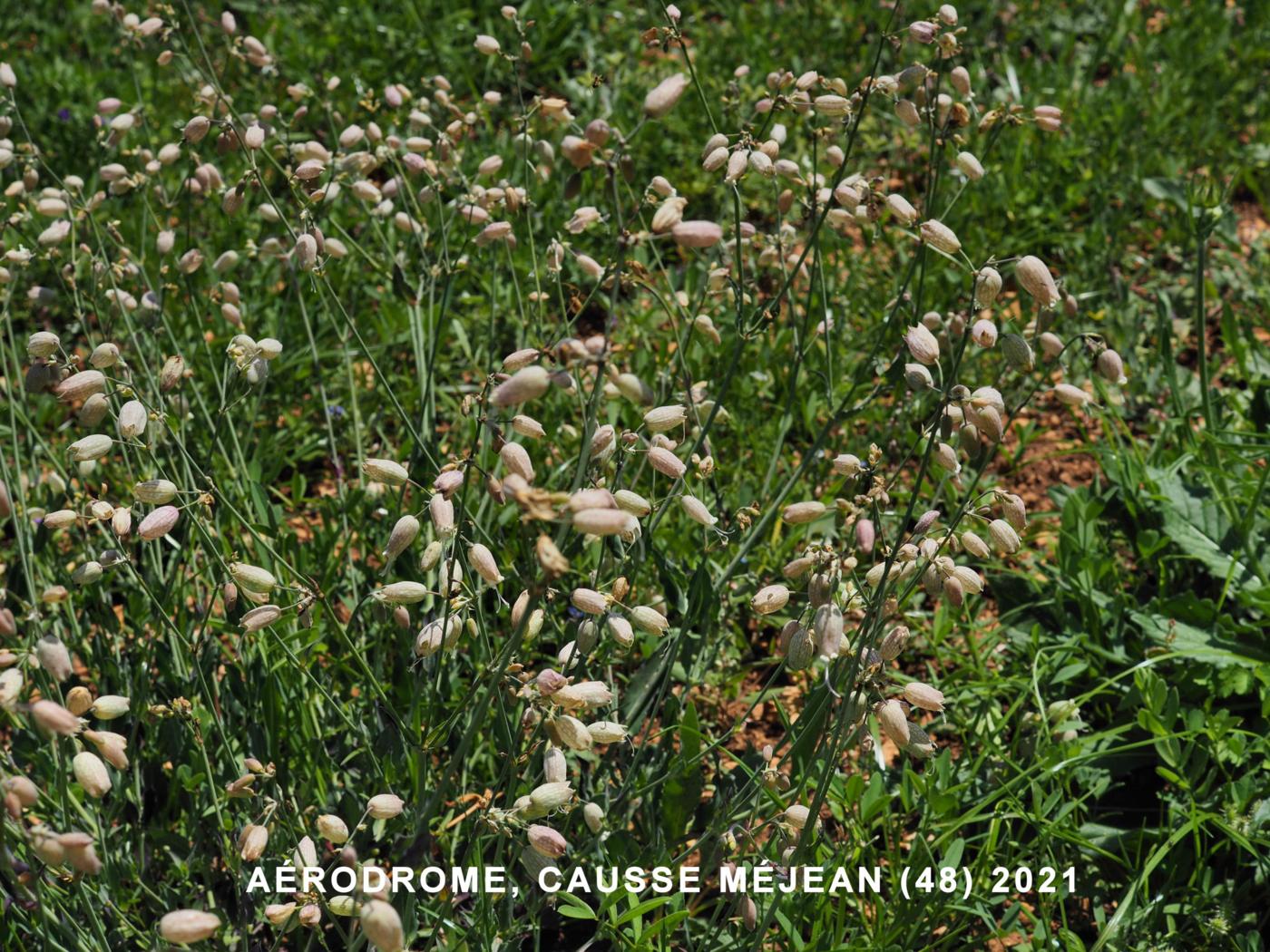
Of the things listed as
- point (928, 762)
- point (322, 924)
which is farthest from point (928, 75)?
point (322, 924)

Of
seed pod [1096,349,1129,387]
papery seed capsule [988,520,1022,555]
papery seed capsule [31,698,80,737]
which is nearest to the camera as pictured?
papery seed capsule [31,698,80,737]

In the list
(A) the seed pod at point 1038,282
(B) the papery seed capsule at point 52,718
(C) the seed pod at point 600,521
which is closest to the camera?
(C) the seed pod at point 600,521

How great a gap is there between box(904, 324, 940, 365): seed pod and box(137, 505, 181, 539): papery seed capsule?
100 centimetres

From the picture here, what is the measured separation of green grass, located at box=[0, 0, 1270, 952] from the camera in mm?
1941

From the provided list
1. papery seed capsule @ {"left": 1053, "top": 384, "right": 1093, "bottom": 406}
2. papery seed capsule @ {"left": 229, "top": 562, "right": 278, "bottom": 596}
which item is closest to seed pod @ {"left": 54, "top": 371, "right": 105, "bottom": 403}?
papery seed capsule @ {"left": 229, "top": 562, "right": 278, "bottom": 596}

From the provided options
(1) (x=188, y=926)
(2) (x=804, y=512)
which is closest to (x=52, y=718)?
(1) (x=188, y=926)

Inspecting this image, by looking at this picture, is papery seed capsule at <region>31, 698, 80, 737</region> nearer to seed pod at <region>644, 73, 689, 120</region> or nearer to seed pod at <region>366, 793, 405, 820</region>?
seed pod at <region>366, 793, 405, 820</region>

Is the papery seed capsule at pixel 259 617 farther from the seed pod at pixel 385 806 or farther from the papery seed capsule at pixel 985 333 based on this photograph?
the papery seed capsule at pixel 985 333

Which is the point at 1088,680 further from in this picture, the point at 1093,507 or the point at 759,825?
the point at 759,825

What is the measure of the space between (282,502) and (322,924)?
4.26ft

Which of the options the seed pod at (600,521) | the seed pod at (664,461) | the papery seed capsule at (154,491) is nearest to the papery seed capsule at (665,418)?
the seed pod at (664,461)

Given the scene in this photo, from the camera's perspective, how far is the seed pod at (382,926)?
4.26ft

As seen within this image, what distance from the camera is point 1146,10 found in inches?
199

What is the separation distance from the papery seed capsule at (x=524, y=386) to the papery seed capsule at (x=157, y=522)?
24.5 inches
